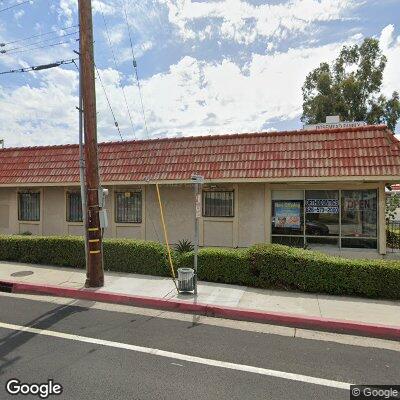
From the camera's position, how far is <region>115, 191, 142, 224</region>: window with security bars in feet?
47.2

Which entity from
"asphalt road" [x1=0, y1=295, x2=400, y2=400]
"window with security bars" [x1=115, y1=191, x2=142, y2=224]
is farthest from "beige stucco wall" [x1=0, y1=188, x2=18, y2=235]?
"asphalt road" [x1=0, y1=295, x2=400, y2=400]

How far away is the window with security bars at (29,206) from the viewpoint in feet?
52.1

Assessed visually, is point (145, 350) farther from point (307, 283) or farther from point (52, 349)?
point (307, 283)

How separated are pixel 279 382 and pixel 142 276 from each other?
20.5 ft

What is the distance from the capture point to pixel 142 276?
1059 centimetres

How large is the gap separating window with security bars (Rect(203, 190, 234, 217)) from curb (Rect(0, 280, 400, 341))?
5.46m

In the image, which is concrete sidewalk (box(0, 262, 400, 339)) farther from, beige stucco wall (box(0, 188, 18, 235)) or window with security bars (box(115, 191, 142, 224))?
beige stucco wall (box(0, 188, 18, 235))

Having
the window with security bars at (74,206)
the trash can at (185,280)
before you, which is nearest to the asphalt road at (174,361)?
the trash can at (185,280)

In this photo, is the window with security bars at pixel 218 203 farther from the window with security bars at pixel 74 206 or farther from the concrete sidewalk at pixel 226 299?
the window with security bars at pixel 74 206

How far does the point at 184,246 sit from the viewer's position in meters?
12.5

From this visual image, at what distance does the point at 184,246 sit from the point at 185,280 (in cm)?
380

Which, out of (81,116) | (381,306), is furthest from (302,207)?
(81,116)

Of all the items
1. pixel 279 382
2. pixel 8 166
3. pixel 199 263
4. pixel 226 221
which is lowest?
pixel 279 382

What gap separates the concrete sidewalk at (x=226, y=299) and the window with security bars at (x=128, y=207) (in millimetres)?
3861
